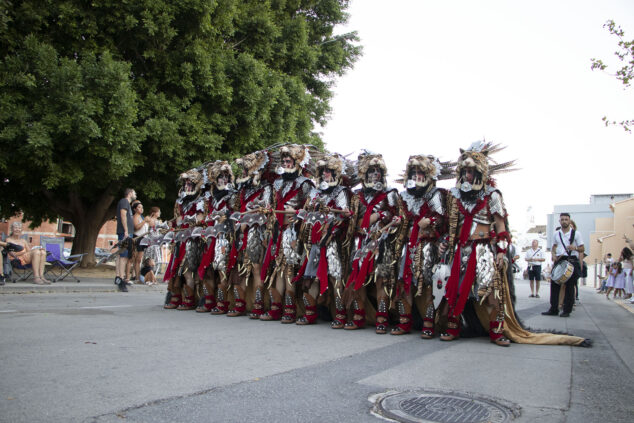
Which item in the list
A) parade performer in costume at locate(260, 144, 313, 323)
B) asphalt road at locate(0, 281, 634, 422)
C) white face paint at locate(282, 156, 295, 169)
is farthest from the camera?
white face paint at locate(282, 156, 295, 169)

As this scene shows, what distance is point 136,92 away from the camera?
52.5 feet

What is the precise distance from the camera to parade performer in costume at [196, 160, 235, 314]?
8.47 metres

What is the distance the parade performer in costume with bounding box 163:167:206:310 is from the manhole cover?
5751 millimetres

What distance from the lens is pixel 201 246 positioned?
893 centimetres

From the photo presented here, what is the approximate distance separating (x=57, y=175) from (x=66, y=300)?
19.3ft

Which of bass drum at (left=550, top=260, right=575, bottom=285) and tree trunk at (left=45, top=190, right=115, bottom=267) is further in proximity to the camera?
tree trunk at (left=45, top=190, right=115, bottom=267)

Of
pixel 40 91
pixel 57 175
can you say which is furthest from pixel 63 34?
pixel 57 175

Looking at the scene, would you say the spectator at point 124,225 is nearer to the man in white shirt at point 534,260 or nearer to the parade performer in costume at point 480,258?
the parade performer in costume at point 480,258

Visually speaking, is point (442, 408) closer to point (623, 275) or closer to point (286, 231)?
point (286, 231)

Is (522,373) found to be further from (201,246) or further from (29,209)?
(29,209)

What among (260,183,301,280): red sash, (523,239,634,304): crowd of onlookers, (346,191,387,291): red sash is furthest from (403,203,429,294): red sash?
(523,239,634,304): crowd of onlookers

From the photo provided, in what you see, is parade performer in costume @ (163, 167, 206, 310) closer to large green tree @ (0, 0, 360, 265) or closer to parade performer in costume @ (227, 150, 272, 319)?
parade performer in costume @ (227, 150, 272, 319)

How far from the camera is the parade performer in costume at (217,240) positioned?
27.8 feet

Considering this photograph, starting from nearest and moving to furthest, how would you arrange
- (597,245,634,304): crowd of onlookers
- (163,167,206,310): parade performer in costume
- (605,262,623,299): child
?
(163,167,206,310): parade performer in costume < (597,245,634,304): crowd of onlookers < (605,262,623,299): child
